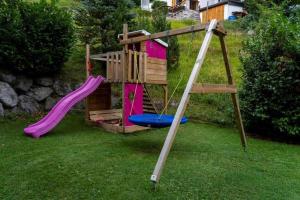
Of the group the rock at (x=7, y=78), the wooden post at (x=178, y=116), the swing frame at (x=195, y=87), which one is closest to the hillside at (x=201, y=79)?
the rock at (x=7, y=78)

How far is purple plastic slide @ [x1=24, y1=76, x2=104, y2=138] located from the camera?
613 centimetres

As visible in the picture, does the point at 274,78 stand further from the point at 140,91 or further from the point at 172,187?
the point at 172,187

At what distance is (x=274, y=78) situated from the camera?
22.2ft

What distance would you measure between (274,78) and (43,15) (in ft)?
19.0

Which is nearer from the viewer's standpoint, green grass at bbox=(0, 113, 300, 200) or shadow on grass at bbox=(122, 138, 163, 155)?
green grass at bbox=(0, 113, 300, 200)

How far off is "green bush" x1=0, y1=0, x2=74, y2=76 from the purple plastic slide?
58.9 inches

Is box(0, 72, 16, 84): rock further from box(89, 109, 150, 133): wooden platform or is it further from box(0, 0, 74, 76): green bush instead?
box(89, 109, 150, 133): wooden platform

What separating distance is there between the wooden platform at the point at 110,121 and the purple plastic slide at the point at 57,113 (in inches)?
35.8

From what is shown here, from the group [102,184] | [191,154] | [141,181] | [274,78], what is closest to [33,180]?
[102,184]

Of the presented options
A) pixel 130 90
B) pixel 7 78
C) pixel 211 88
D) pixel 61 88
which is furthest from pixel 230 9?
pixel 211 88

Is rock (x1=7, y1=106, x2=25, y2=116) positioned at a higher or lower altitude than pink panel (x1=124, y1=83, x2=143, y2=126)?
lower

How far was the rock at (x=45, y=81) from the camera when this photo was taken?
840 centimetres

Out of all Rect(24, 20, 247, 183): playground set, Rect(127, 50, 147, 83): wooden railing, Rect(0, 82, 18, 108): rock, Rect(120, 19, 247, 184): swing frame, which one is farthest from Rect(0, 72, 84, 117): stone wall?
Rect(120, 19, 247, 184): swing frame

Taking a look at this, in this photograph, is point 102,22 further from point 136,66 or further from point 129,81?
point 129,81
